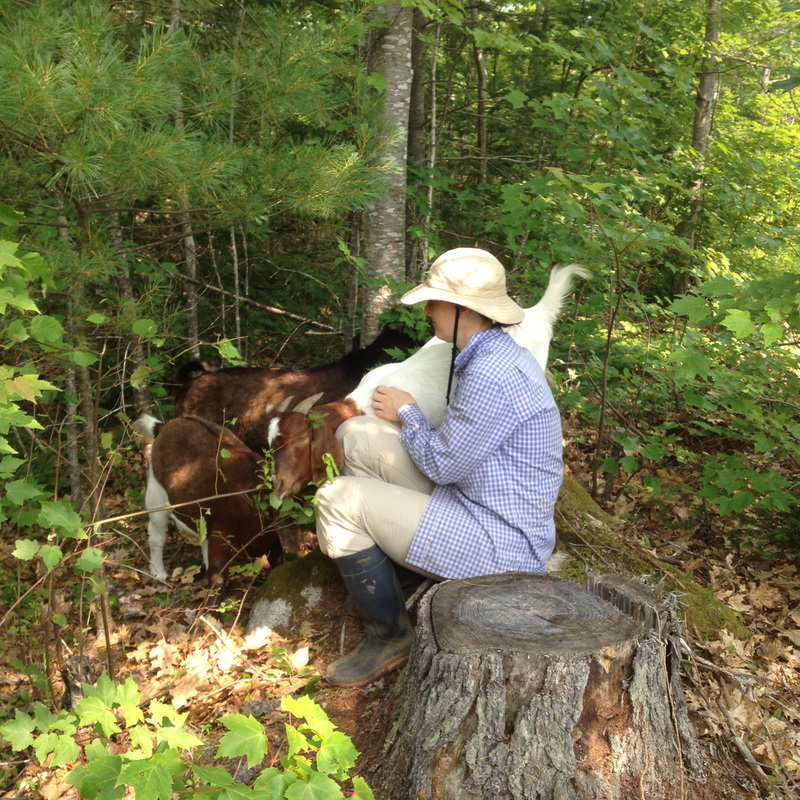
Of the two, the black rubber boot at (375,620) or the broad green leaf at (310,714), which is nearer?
the broad green leaf at (310,714)

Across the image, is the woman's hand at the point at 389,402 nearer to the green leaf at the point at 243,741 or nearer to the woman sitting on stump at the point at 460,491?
the woman sitting on stump at the point at 460,491

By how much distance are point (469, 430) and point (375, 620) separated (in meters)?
0.99

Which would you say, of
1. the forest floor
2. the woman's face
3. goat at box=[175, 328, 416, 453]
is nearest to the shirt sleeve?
the woman's face

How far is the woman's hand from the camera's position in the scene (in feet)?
10.8

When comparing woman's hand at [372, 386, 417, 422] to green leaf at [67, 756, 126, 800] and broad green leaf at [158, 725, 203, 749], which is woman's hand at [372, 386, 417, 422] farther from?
green leaf at [67, 756, 126, 800]

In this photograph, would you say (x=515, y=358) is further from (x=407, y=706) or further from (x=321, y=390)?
(x=321, y=390)

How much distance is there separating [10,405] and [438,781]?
1.87m

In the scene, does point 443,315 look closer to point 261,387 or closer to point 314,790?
point 314,790

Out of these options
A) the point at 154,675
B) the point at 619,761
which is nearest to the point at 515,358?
the point at 619,761

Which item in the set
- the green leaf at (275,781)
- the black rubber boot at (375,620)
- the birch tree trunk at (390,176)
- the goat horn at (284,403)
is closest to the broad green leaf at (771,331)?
the black rubber boot at (375,620)

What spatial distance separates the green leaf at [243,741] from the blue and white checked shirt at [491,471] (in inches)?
50.0

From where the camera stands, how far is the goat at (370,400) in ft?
11.2

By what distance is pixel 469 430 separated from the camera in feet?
9.21

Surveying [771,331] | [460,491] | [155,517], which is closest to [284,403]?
[155,517]
